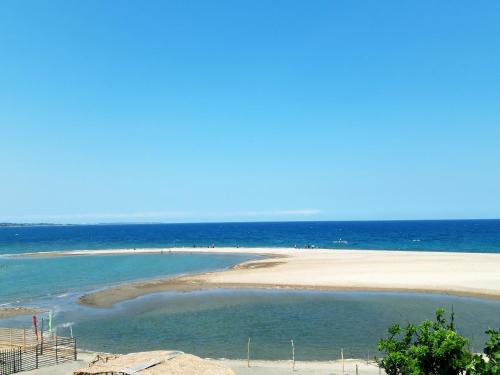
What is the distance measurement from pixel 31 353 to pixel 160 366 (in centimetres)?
1331

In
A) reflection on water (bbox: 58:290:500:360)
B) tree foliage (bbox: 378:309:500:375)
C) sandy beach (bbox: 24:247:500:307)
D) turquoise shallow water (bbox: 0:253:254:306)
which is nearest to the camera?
tree foliage (bbox: 378:309:500:375)

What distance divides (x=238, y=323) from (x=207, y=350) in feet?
21.4

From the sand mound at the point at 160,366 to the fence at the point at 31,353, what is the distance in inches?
343

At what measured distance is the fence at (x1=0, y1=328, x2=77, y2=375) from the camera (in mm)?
23375

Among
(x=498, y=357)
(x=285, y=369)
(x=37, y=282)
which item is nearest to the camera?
(x=498, y=357)

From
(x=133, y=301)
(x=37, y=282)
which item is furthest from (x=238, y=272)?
(x=37, y=282)

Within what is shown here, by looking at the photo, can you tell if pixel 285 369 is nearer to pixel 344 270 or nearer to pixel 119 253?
pixel 344 270

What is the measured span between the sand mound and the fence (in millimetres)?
8703

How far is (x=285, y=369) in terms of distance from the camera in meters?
22.8

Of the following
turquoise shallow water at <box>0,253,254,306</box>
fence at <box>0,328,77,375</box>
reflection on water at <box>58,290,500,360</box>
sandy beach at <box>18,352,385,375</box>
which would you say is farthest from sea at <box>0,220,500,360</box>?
fence at <box>0,328,77,375</box>

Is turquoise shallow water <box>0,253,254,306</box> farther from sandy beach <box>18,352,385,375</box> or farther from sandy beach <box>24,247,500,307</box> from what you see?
sandy beach <box>18,352,385,375</box>

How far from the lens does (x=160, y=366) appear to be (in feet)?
52.4

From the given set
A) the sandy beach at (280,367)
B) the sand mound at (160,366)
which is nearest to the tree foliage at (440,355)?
the sand mound at (160,366)

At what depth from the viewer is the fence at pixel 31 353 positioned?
23375mm
